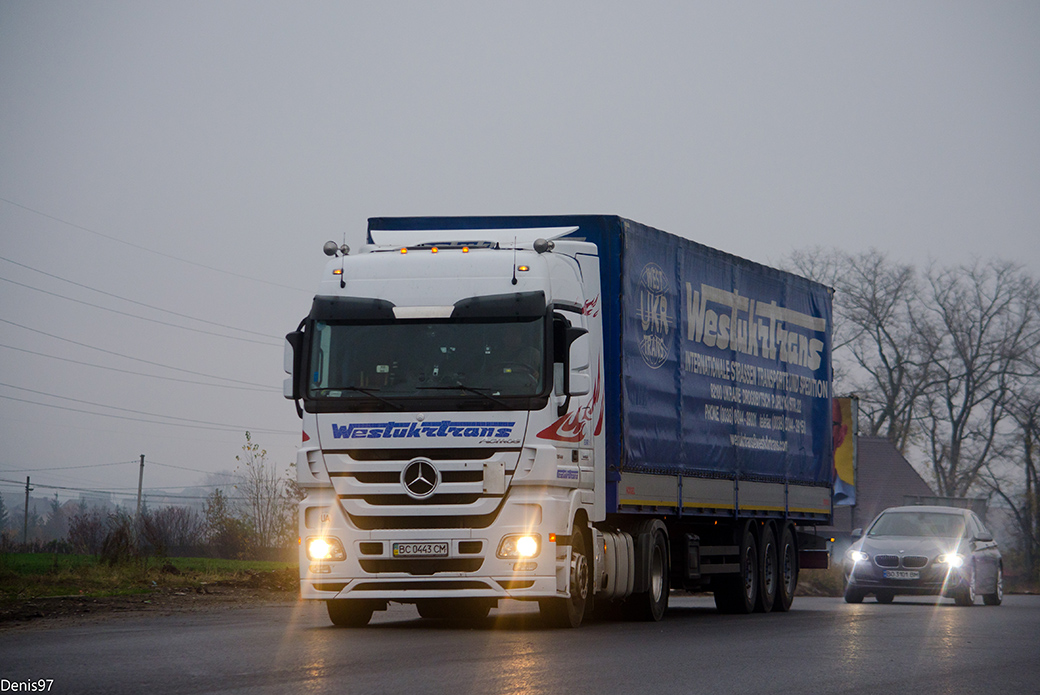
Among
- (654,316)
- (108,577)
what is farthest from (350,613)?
(108,577)

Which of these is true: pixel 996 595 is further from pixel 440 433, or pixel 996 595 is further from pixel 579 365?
pixel 440 433

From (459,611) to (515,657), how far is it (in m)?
6.76

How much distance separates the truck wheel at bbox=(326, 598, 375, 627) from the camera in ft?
46.8

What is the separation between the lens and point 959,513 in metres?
25.0

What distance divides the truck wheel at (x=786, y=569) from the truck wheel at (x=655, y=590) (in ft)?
13.3

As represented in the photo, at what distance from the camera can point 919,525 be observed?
2506cm

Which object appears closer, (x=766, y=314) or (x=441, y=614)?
(x=441, y=614)

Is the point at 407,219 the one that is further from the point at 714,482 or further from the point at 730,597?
the point at 730,597

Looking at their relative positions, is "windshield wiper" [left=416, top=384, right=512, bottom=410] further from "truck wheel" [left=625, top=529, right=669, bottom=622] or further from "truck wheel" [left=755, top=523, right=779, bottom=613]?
"truck wheel" [left=755, top=523, right=779, bottom=613]

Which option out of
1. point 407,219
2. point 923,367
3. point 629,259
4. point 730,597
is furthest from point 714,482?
point 923,367

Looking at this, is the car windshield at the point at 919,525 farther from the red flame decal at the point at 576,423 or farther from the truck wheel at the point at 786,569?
the red flame decal at the point at 576,423

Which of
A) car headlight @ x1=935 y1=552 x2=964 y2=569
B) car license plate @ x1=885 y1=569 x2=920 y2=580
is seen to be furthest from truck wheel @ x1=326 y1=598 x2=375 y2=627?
car headlight @ x1=935 y1=552 x2=964 y2=569

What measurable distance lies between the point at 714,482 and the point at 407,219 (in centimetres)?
502

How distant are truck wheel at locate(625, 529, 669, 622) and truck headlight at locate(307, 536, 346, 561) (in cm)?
415
